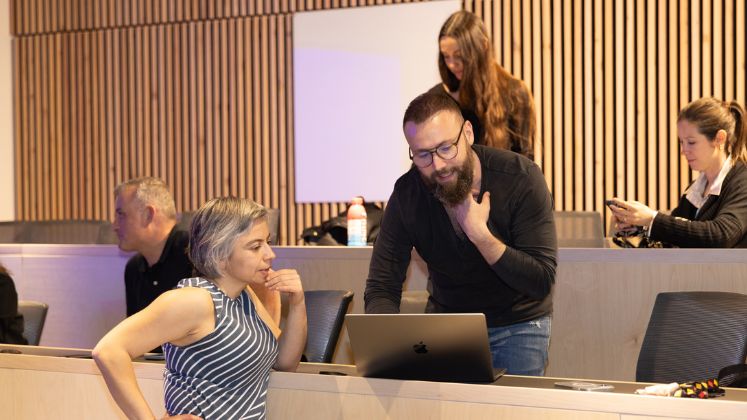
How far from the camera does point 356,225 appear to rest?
491cm

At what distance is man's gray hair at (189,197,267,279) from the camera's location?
2.58 metres

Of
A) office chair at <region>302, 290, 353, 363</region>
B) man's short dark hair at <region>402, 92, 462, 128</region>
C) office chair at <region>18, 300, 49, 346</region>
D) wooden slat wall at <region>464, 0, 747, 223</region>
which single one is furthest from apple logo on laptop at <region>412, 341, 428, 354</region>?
wooden slat wall at <region>464, 0, 747, 223</region>

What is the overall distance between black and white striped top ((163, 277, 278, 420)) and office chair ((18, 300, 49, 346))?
7.14 ft

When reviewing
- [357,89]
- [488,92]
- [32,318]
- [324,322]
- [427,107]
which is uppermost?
[357,89]

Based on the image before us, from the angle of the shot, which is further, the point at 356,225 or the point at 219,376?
the point at 356,225

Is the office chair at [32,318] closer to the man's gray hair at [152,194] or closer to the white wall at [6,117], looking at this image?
the man's gray hair at [152,194]

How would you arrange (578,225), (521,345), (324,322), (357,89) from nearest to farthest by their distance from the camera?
(521,345)
(324,322)
(578,225)
(357,89)

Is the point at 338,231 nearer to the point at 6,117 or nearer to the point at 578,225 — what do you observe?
the point at 578,225

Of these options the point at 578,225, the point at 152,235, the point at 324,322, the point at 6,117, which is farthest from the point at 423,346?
the point at 6,117

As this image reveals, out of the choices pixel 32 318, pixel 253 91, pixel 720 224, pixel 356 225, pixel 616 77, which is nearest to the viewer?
pixel 720 224

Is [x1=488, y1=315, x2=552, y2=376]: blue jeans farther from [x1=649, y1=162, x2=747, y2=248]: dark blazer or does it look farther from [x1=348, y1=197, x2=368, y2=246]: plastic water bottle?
[x1=348, y1=197, x2=368, y2=246]: plastic water bottle

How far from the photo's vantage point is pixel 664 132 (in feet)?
25.8

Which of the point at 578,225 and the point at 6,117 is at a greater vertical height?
the point at 6,117

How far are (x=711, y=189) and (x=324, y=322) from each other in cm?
176
